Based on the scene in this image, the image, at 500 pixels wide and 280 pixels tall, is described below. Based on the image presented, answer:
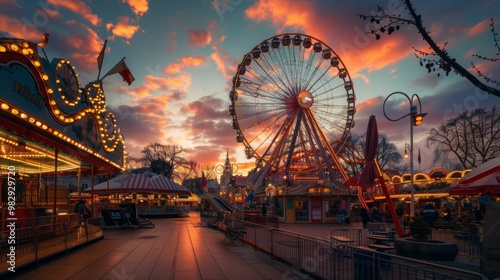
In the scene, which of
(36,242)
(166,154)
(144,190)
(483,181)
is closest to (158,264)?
(36,242)

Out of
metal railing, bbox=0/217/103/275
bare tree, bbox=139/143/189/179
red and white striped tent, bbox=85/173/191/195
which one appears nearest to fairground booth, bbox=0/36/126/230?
metal railing, bbox=0/217/103/275

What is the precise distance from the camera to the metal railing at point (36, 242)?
31.4ft

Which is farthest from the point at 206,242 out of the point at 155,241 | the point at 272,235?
the point at 272,235

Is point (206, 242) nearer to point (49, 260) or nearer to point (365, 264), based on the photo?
point (49, 260)

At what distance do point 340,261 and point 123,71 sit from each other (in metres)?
15.1

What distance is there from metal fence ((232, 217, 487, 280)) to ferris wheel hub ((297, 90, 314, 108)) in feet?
69.1

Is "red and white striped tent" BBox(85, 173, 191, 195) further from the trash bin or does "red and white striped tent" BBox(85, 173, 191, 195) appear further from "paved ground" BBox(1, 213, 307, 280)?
the trash bin

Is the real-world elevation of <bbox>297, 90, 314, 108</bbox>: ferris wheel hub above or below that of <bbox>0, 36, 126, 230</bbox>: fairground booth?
above

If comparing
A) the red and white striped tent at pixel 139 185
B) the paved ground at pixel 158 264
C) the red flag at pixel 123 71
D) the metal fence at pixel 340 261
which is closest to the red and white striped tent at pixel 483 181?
the metal fence at pixel 340 261

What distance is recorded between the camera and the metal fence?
5.56m

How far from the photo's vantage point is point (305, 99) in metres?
35.2

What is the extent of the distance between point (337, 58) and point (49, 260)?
3050 cm

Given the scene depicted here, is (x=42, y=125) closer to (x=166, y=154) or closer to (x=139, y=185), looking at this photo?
(x=139, y=185)

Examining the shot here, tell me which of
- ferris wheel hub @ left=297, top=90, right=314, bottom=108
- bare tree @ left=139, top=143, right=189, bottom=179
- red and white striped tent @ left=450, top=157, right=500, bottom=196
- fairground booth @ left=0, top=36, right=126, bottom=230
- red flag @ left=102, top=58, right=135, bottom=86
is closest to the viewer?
fairground booth @ left=0, top=36, right=126, bottom=230
